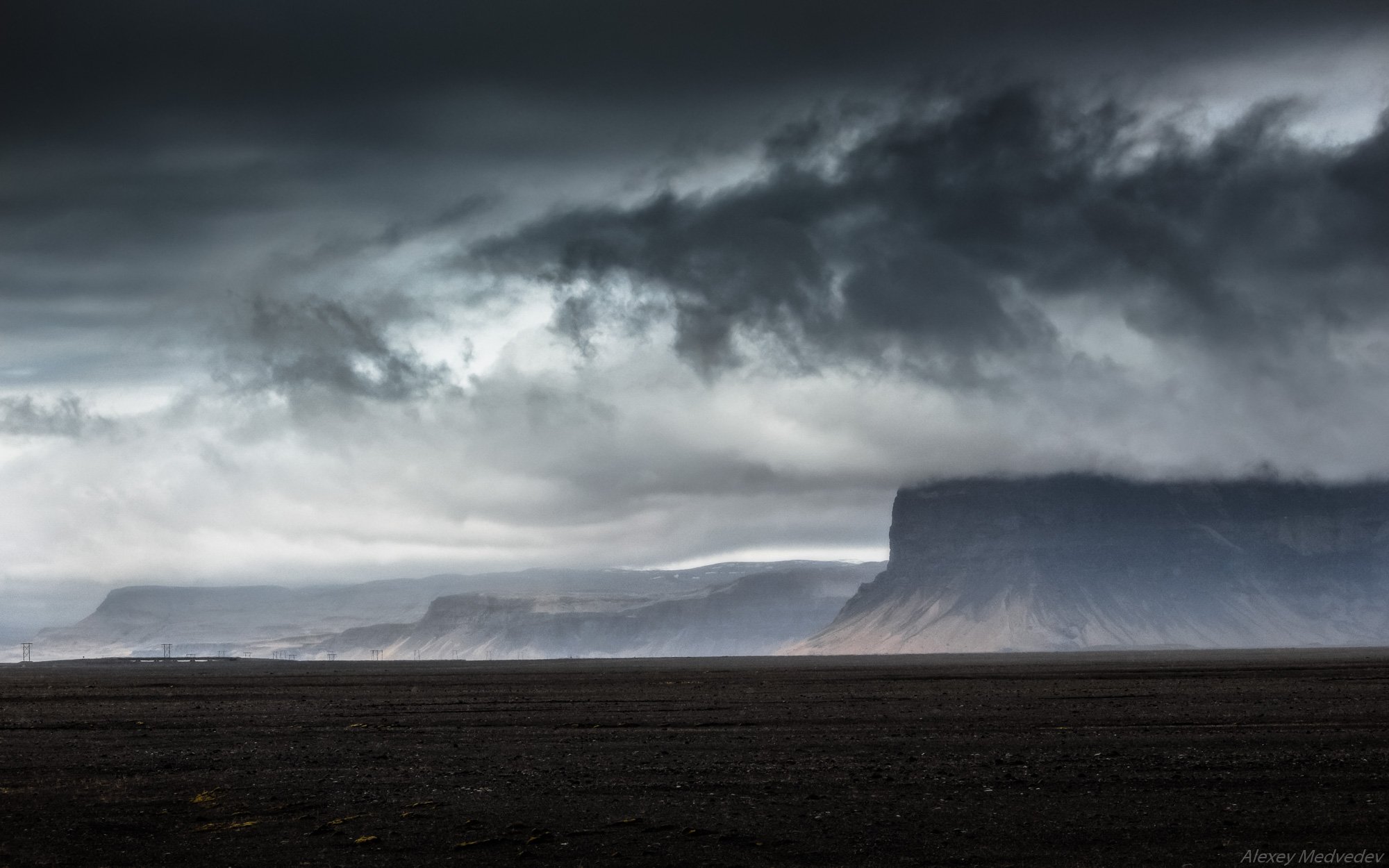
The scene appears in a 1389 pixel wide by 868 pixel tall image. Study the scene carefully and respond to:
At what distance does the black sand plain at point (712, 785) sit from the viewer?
24.6m

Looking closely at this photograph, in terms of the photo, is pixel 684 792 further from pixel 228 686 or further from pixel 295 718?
pixel 228 686

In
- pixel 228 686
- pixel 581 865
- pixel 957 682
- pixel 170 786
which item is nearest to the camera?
pixel 581 865

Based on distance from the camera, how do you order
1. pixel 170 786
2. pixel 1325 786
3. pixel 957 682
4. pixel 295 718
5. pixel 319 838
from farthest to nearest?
pixel 957 682 < pixel 295 718 < pixel 170 786 < pixel 1325 786 < pixel 319 838

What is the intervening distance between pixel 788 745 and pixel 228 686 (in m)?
80.3

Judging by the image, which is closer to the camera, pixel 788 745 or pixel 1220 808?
pixel 1220 808

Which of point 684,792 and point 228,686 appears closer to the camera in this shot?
point 684,792

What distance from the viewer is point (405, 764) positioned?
38.8 meters

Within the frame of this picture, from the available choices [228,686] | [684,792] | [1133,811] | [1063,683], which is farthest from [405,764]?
[228,686]

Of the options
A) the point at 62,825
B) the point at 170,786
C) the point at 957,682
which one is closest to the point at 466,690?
the point at 957,682

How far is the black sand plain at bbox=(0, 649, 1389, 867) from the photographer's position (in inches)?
970

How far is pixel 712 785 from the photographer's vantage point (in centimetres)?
3294

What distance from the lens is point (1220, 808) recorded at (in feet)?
90.1

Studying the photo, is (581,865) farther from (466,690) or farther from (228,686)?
(228,686)

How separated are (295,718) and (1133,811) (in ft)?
143
